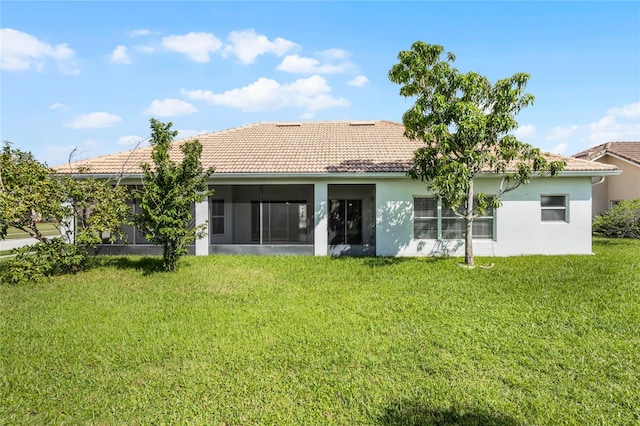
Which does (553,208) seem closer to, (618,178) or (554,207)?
(554,207)

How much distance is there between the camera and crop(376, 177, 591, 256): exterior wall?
488 inches

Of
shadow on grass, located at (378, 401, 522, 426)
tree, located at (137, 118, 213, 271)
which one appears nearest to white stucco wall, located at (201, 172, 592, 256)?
tree, located at (137, 118, 213, 271)

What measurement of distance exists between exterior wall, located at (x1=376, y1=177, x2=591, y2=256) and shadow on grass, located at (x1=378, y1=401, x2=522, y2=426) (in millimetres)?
9006

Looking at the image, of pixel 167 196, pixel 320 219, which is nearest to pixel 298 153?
pixel 320 219

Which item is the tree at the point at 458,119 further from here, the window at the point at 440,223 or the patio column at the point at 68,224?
the patio column at the point at 68,224

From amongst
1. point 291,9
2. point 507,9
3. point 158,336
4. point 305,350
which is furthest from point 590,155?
point 158,336

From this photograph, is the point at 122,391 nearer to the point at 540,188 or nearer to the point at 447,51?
the point at 447,51

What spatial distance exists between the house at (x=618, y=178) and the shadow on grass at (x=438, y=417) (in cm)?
2407

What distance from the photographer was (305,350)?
497 cm

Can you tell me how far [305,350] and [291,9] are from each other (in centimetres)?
1024

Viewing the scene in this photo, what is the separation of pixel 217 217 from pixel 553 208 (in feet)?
44.7

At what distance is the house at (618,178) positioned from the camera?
66.3 ft

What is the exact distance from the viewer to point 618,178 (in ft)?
69.7

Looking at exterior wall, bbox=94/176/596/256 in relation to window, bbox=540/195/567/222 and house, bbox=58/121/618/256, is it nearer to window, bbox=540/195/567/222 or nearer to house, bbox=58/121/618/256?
house, bbox=58/121/618/256
